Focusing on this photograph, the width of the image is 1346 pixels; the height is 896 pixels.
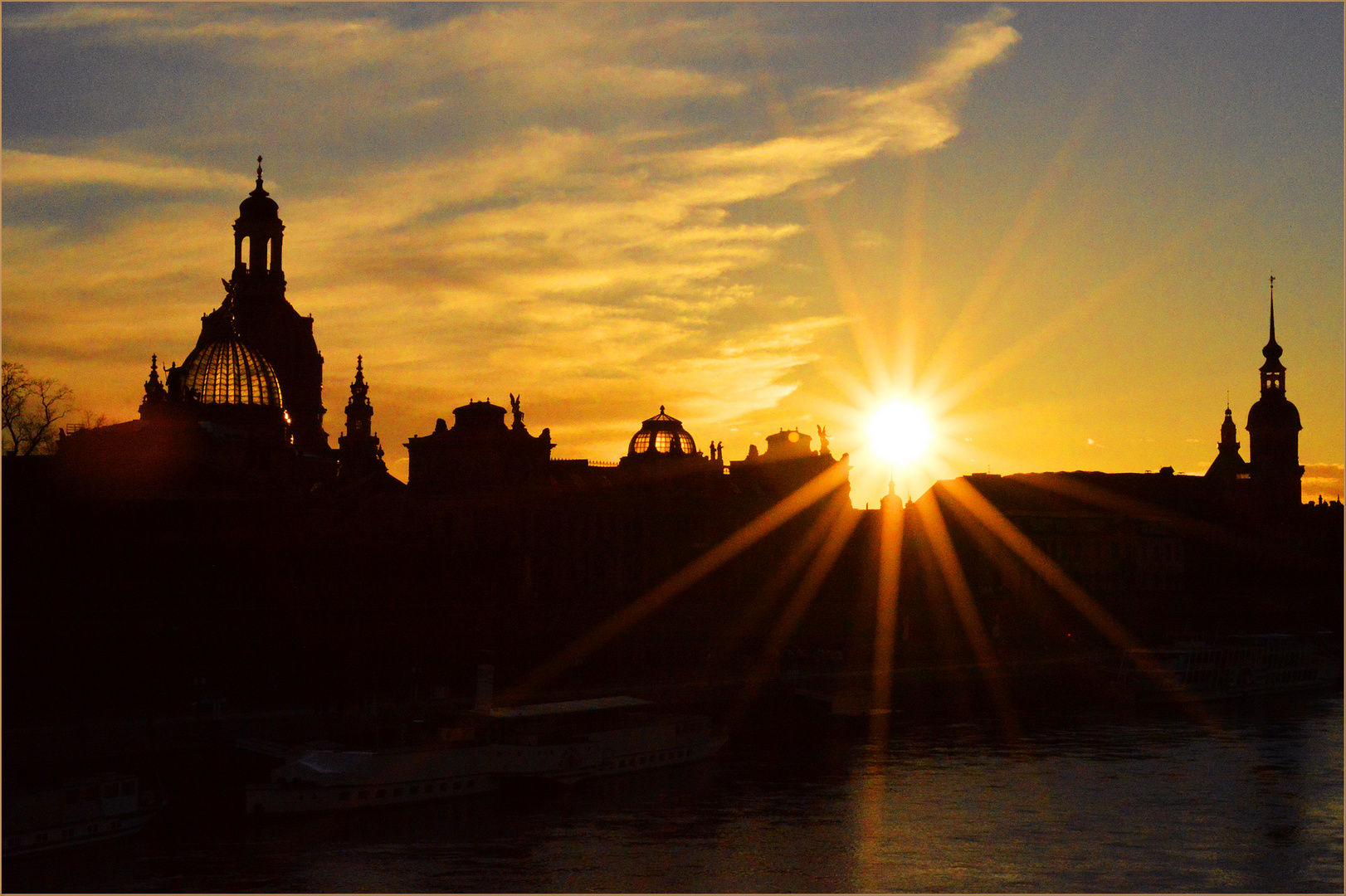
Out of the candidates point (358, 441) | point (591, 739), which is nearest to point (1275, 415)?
point (358, 441)

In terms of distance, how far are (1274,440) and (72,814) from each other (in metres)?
160

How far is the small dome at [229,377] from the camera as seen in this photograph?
406ft

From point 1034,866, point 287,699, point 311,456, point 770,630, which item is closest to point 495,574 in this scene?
point 770,630

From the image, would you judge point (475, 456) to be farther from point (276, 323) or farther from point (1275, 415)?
point (1275, 415)

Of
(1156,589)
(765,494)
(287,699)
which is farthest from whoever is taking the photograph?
(1156,589)

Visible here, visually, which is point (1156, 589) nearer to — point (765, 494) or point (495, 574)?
point (765, 494)

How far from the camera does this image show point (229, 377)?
124m

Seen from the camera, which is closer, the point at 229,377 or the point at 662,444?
the point at 229,377

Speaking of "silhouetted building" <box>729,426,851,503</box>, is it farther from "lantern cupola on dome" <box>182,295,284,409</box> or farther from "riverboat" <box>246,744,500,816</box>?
"riverboat" <box>246,744,500,816</box>

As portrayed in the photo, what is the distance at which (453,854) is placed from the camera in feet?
160

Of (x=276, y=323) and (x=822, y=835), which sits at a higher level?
(x=276, y=323)

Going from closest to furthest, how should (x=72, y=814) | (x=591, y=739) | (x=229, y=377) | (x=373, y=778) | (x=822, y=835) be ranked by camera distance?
(x=72, y=814) → (x=822, y=835) → (x=373, y=778) → (x=591, y=739) → (x=229, y=377)

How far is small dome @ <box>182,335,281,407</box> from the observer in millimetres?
123625

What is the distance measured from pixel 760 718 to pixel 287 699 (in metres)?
21.0
